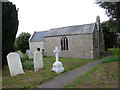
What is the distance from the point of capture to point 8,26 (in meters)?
9.41

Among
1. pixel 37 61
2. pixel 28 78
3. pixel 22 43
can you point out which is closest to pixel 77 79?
pixel 28 78

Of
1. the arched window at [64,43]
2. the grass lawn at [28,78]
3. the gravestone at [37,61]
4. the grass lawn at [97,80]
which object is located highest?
the arched window at [64,43]

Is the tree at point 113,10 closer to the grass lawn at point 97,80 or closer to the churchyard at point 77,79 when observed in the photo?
the churchyard at point 77,79

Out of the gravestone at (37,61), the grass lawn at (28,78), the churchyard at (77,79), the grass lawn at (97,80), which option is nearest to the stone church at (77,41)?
the churchyard at (77,79)

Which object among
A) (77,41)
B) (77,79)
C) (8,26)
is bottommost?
(77,79)

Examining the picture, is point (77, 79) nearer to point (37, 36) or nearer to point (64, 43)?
point (64, 43)

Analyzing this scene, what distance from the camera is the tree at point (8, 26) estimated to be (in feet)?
29.7

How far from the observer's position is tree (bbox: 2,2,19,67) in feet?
29.7

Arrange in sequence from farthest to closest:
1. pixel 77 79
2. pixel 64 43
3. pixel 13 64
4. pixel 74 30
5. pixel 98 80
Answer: pixel 64 43, pixel 74 30, pixel 13 64, pixel 77 79, pixel 98 80

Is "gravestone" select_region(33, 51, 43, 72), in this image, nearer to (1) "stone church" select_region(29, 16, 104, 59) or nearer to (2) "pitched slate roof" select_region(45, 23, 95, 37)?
(1) "stone church" select_region(29, 16, 104, 59)

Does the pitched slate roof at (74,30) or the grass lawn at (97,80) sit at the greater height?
the pitched slate roof at (74,30)

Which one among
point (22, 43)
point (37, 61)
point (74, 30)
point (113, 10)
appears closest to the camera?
point (37, 61)

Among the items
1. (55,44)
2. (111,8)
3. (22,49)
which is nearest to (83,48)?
(55,44)

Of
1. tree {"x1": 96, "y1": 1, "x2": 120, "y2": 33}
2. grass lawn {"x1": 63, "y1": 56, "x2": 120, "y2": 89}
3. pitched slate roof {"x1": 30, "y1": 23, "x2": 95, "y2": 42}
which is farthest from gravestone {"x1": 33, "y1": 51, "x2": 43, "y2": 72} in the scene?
pitched slate roof {"x1": 30, "y1": 23, "x2": 95, "y2": 42}
